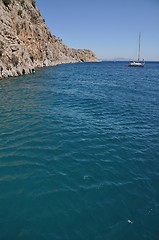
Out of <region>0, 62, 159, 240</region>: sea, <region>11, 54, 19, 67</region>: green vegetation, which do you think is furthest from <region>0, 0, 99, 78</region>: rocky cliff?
<region>0, 62, 159, 240</region>: sea

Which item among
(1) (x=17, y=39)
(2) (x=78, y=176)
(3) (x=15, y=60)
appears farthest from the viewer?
(1) (x=17, y=39)

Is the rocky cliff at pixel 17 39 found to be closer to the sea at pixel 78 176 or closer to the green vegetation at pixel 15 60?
the green vegetation at pixel 15 60

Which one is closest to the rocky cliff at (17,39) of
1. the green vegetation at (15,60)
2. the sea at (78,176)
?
the green vegetation at (15,60)

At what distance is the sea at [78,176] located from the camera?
7.98 meters

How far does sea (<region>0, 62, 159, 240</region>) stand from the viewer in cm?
798

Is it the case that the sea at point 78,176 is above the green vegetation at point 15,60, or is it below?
below

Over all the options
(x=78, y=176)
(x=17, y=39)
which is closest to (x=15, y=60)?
(x=17, y=39)

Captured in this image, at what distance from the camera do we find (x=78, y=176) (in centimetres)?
1094

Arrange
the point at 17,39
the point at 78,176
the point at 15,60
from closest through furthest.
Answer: the point at 78,176, the point at 15,60, the point at 17,39

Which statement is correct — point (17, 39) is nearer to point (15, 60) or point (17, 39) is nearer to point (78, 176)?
point (15, 60)

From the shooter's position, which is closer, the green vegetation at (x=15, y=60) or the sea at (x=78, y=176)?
the sea at (x=78, y=176)

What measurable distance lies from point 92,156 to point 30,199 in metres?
4.82

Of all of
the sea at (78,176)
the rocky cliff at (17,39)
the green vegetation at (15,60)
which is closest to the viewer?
the sea at (78,176)

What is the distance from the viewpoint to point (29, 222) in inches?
316
